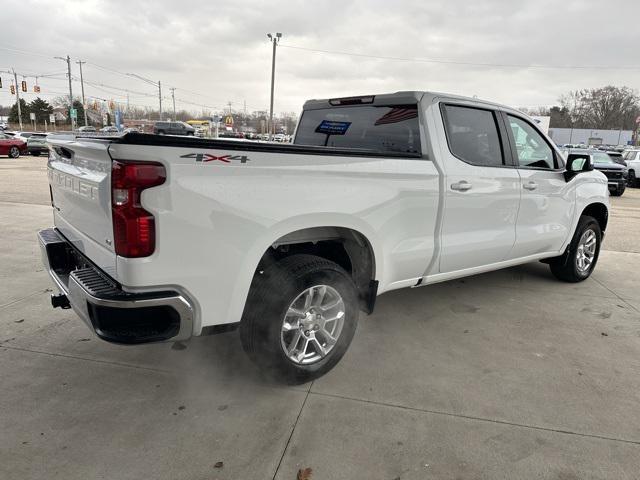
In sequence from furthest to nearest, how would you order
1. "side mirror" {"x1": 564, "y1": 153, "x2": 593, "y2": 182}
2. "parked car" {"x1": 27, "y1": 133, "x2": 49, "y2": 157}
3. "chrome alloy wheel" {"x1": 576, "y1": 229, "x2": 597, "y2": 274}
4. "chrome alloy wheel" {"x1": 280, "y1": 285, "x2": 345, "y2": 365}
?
"parked car" {"x1": 27, "y1": 133, "x2": 49, "y2": 157}
"chrome alloy wheel" {"x1": 576, "y1": 229, "x2": 597, "y2": 274}
"side mirror" {"x1": 564, "y1": 153, "x2": 593, "y2": 182}
"chrome alloy wheel" {"x1": 280, "y1": 285, "x2": 345, "y2": 365}

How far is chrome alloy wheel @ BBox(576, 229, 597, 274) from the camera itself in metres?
5.41

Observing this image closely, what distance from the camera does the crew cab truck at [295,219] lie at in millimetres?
2264

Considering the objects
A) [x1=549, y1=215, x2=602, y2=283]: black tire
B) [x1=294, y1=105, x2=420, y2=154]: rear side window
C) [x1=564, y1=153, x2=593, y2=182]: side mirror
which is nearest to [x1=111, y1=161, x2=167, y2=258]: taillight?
[x1=294, y1=105, x2=420, y2=154]: rear side window

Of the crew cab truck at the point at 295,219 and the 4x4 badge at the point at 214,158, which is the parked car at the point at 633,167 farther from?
the 4x4 badge at the point at 214,158

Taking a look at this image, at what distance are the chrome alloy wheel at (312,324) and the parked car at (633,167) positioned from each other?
22642 millimetres

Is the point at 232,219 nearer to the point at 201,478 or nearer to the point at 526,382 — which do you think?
the point at 201,478

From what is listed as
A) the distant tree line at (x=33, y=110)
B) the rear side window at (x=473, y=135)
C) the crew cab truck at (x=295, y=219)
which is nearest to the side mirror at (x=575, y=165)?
the crew cab truck at (x=295, y=219)

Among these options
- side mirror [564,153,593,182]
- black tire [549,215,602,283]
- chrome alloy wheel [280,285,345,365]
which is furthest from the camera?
black tire [549,215,602,283]

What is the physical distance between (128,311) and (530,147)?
3870 millimetres

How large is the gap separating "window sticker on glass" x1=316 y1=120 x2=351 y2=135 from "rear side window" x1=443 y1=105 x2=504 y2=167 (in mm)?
936

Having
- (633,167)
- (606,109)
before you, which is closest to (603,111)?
(606,109)

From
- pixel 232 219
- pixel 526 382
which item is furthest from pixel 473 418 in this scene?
pixel 232 219

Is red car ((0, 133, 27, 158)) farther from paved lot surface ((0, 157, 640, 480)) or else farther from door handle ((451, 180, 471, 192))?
door handle ((451, 180, 471, 192))

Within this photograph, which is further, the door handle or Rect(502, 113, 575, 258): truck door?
Rect(502, 113, 575, 258): truck door
